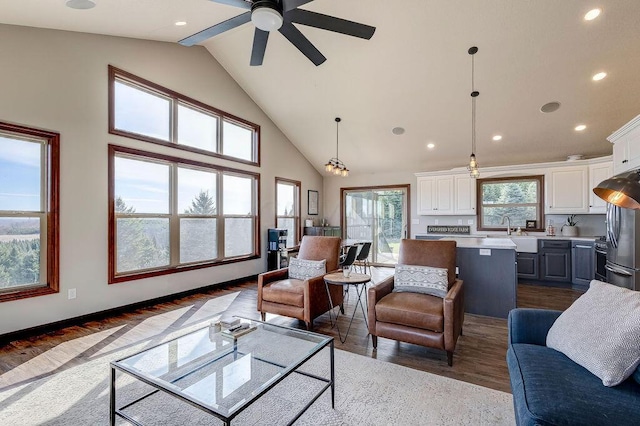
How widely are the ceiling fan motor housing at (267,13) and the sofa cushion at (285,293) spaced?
8.28 feet

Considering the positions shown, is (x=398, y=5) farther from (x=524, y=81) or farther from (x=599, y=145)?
(x=599, y=145)

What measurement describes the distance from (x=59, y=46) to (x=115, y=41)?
2.31 feet

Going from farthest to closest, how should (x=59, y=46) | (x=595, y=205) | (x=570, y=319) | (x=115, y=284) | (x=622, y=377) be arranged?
(x=595, y=205) < (x=115, y=284) < (x=59, y=46) < (x=570, y=319) < (x=622, y=377)

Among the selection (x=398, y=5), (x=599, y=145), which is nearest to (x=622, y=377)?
(x=398, y=5)

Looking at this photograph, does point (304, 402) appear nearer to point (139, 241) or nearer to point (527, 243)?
point (139, 241)

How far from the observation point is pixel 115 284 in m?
4.04

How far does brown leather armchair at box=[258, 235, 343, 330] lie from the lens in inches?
129

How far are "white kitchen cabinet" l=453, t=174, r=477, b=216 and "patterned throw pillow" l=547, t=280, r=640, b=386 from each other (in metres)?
4.98

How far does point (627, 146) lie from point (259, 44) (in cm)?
450

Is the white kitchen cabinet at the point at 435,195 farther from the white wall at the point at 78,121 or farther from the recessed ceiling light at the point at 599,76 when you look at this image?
the white wall at the point at 78,121

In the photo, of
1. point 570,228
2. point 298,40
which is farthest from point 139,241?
point 570,228

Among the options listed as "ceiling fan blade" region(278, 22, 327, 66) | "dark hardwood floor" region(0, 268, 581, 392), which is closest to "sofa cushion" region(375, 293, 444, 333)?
"dark hardwood floor" region(0, 268, 581, 392)

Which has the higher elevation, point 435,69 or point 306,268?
point 435,69

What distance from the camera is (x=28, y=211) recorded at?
3.33 metres
